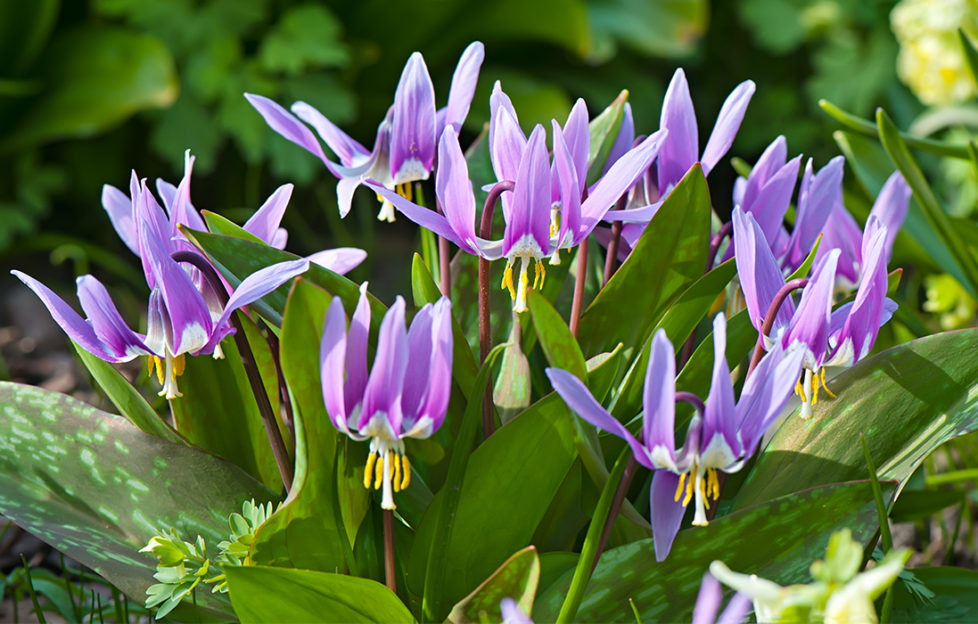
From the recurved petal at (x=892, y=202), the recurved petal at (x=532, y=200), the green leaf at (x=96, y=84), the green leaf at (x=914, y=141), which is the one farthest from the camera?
the green leaf at (x=96, y=84)

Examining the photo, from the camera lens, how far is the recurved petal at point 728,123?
1.14 m

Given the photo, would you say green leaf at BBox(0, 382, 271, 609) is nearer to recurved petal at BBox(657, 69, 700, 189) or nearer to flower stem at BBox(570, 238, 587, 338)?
flower stem at BBox(570, 238, 587, 338)

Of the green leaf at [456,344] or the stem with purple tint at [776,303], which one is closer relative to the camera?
the stem with purple tint at [776,303]

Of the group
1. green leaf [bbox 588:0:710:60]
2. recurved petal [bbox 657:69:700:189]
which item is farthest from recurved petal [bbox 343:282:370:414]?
green leaf [bbox 588:0:710:60]

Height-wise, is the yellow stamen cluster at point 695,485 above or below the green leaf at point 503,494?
above

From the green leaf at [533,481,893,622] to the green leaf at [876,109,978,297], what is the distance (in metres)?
0.77

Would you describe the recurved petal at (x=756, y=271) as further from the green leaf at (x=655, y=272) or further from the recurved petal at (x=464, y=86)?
the recurved petal at (x=464, y=86)

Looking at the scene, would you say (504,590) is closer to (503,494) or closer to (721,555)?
(503,494)

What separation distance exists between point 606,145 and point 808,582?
60cm

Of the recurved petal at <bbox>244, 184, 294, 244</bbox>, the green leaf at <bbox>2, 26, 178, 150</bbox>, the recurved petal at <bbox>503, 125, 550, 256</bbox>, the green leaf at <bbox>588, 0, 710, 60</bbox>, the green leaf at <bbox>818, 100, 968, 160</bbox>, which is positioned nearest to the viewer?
the recurved petal at <bbox>503, 125, 550, 256</bbox>

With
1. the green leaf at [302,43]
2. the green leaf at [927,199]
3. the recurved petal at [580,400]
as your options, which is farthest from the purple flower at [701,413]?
the green leaf at [302,43]

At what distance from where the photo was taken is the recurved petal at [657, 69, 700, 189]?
1166mm

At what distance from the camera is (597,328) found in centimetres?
124

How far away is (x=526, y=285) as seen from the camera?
42.6 inches
